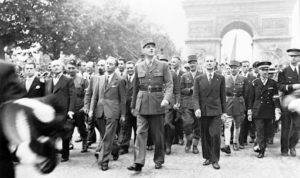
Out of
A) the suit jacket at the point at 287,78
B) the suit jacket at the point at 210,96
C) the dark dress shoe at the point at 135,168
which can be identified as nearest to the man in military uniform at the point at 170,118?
the suit jacket at the point at 210,96

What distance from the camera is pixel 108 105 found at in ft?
22.9

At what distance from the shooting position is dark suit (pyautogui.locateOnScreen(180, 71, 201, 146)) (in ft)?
28.3

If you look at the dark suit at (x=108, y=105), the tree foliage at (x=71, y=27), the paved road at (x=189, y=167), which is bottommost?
the paved road at (x=189, y=167)

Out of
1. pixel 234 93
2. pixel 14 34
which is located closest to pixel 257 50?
pixel 14 34

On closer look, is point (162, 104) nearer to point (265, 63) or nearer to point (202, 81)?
point (202, 81)

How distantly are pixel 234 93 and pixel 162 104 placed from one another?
366 centimetres

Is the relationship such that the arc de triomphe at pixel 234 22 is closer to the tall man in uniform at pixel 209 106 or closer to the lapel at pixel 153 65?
the tall man in uniform at pixel 209 106

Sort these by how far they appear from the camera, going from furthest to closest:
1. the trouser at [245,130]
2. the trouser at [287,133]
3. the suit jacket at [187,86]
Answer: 1. the trouser at [245,130]
2. the suit jacket at [187,86]
3. the trouser at [287,133]

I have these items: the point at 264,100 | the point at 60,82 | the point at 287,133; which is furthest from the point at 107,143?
the point at 287,133

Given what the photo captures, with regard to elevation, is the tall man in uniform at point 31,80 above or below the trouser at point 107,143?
above

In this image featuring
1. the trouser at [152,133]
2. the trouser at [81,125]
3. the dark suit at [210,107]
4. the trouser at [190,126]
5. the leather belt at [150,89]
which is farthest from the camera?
the trouser at [190,126]

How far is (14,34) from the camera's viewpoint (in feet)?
69.9

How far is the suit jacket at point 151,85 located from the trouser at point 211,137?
1.01 m

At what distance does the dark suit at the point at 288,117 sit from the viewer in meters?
7.79
